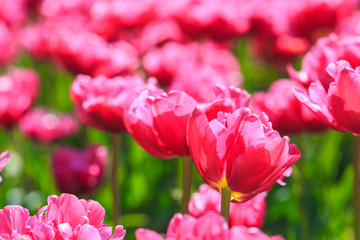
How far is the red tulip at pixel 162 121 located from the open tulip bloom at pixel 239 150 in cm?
8

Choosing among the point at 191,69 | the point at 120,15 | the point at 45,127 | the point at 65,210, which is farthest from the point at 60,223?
Result: the point at 120,15

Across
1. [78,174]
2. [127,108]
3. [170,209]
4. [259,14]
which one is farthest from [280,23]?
[127,108]

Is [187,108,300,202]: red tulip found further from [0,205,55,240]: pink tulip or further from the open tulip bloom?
[0,205,55,240]: pink tulip

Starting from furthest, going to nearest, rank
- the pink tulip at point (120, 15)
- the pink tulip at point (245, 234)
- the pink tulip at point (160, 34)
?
the pink tulip at point (160, 34) → the pink tulip at point (120, 15) → the pink tulip at point (245, 234)

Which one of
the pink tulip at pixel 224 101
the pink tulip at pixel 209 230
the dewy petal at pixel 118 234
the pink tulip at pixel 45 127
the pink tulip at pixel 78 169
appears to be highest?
the pink tulip at pixel 224 101

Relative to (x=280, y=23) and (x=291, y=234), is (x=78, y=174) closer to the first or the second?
(x=291, y=234)

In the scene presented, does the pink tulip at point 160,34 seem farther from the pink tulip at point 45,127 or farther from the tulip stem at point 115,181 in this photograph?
the tulip stem at point 115,181

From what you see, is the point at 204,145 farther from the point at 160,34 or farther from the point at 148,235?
the point at 160,34

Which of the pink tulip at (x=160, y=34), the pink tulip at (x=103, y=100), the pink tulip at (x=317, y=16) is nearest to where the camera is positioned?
the pink tulip at (x=103, y=100)

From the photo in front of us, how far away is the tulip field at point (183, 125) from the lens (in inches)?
21.0

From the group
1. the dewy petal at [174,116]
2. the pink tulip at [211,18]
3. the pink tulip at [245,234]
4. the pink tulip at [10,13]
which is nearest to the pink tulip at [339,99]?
the dewy petal at [174,116]

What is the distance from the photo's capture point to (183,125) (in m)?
0.63

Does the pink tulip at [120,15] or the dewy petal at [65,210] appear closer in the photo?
the dewy petal at [65,210]

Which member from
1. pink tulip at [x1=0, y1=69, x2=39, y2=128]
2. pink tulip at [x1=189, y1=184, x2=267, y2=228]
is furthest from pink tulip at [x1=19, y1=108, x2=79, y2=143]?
pink tulip at [x1=189, y1=184, x2=267, y2=228]
